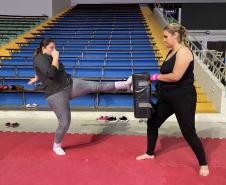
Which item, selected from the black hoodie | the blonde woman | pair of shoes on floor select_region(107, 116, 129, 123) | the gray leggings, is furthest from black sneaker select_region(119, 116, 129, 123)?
the blonde woman

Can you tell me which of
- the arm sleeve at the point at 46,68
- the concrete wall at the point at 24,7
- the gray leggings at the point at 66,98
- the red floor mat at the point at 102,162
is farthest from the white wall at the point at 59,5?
the arm sleeve at the point at 46,68

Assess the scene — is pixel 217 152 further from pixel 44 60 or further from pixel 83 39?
pixel 83 39

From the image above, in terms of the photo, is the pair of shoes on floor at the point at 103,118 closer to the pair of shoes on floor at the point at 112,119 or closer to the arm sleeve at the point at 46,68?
the pair of shoes on floor at the point at 112,119

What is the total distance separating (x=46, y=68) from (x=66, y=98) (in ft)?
1.29

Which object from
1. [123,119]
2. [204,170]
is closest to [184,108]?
[204,170]

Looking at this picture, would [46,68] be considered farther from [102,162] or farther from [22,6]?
[22,6]

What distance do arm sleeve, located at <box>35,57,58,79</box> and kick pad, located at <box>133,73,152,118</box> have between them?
76 cm

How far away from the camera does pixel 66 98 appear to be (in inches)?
139

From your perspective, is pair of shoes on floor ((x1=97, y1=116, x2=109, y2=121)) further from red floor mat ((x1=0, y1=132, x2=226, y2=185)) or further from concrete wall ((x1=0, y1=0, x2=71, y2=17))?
concrete wall ((x1=0, y1=0, x2=71, y2=17))

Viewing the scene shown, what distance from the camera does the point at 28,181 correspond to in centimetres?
313

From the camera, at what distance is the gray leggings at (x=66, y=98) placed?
3480 millimetres

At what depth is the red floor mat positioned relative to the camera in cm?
315

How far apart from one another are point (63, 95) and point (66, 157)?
0.67m

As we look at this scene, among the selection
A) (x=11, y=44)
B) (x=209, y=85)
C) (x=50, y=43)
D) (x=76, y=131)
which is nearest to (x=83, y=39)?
(x=11, y=44)
